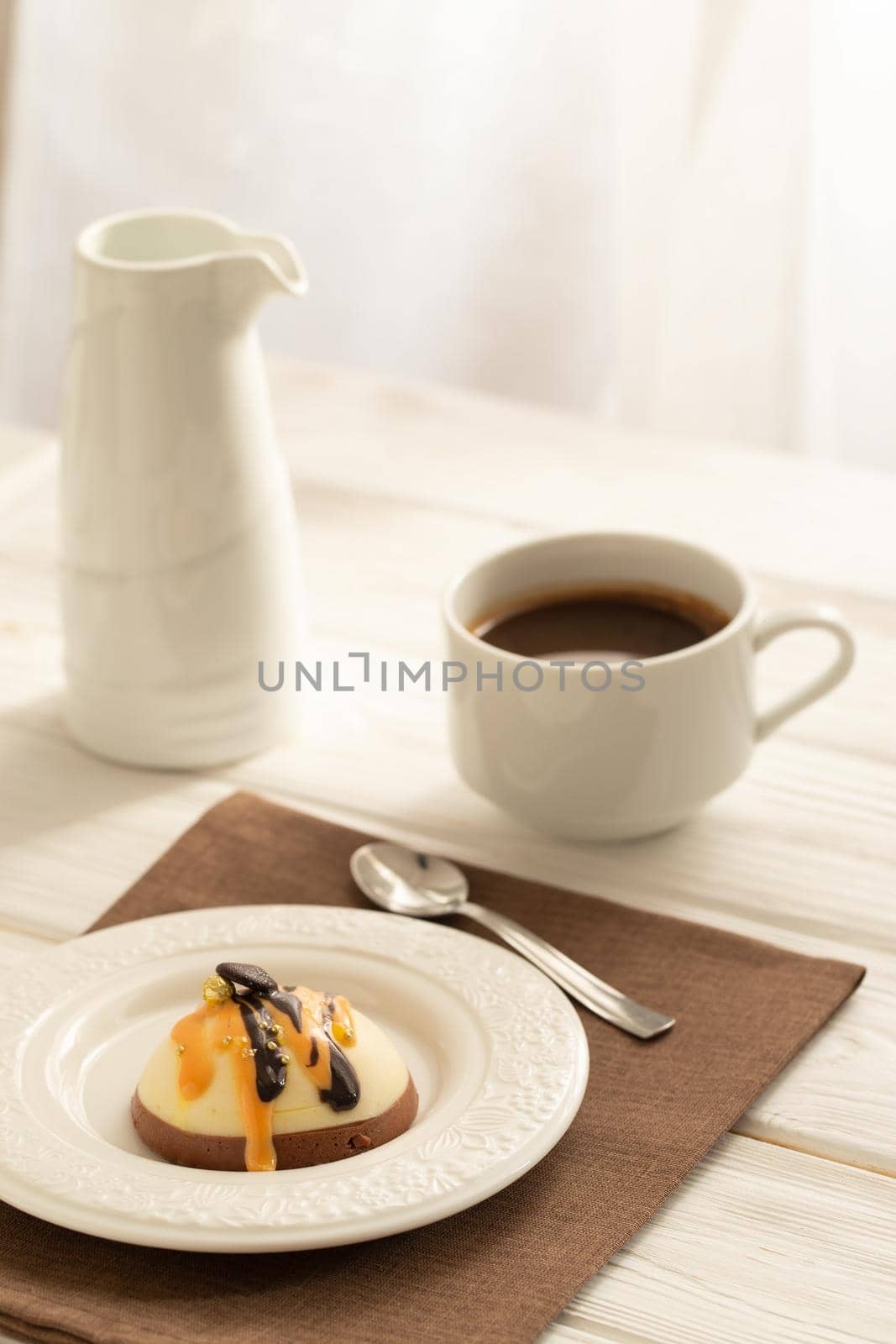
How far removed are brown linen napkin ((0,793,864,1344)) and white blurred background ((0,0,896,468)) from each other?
970mm

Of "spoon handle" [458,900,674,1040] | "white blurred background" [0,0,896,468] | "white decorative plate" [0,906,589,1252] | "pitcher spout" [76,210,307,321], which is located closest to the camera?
"white decorative plate" [0,906,589,1252]

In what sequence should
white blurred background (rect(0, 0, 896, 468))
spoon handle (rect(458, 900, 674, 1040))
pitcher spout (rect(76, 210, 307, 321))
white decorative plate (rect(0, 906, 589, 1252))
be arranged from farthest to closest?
1. white blurred background (rect(0, 0, 896, 468))
2. pitcher spout (rect(76, 210, 307, 321))
3. spoon handle (rect(458, 900, 674, 1040))
4. white decorative plate (rect(0, 906, 589, 1252))

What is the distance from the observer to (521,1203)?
0.53 m

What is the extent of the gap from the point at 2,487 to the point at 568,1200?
0.72 m

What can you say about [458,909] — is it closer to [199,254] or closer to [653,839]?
[653,839]

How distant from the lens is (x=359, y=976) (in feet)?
2.04

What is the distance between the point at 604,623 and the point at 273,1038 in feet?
1.06

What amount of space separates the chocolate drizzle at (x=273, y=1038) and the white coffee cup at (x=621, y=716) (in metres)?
0.21

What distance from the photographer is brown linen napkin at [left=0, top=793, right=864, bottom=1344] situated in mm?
485

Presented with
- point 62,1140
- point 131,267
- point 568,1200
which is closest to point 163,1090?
point 62,1140

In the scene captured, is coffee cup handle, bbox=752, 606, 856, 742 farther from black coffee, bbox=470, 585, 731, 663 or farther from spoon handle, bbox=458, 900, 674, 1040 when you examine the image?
spoon handle, bbox=458, 900, 674, 1040

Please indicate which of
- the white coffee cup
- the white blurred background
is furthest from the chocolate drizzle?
the white blurred background

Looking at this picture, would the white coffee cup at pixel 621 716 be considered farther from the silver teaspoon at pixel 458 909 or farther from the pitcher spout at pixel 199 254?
the pitcher spout at pixel 199 254

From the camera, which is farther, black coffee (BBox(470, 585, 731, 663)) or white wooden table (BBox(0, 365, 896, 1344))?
black coffee (BBox(470, 585, 731, 663))
